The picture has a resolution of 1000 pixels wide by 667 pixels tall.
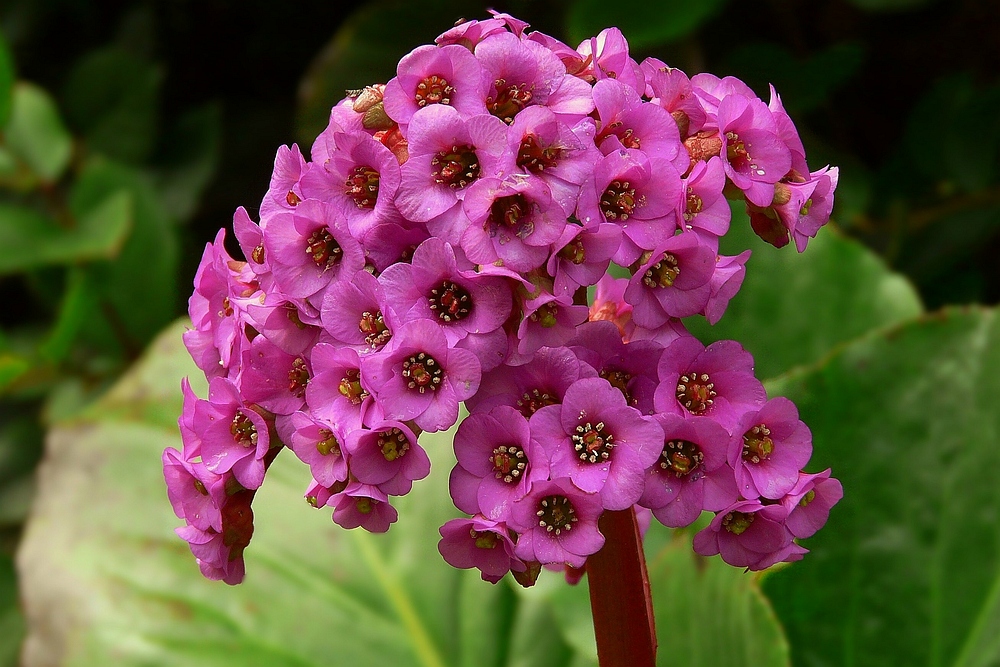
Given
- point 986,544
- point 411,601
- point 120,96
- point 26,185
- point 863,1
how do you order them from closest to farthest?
point 986,544
point 411,601
point 863,1
point 26,185
point 120,96

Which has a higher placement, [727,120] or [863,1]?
[727,120]

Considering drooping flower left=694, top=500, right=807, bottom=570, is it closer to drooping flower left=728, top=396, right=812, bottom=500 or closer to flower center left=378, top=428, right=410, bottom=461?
drooping flower left=728, top=396, right=812, bottom=500

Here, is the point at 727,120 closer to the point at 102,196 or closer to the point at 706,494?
the point at 706,494

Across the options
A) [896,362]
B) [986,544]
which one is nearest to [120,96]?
[896,362]

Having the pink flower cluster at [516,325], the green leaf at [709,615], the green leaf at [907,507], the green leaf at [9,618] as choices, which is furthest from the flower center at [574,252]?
the green leaf at [9,618]

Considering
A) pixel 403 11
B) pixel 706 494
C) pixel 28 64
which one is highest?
pixel 706 494

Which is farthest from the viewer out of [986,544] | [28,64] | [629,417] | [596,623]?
[28,64]
